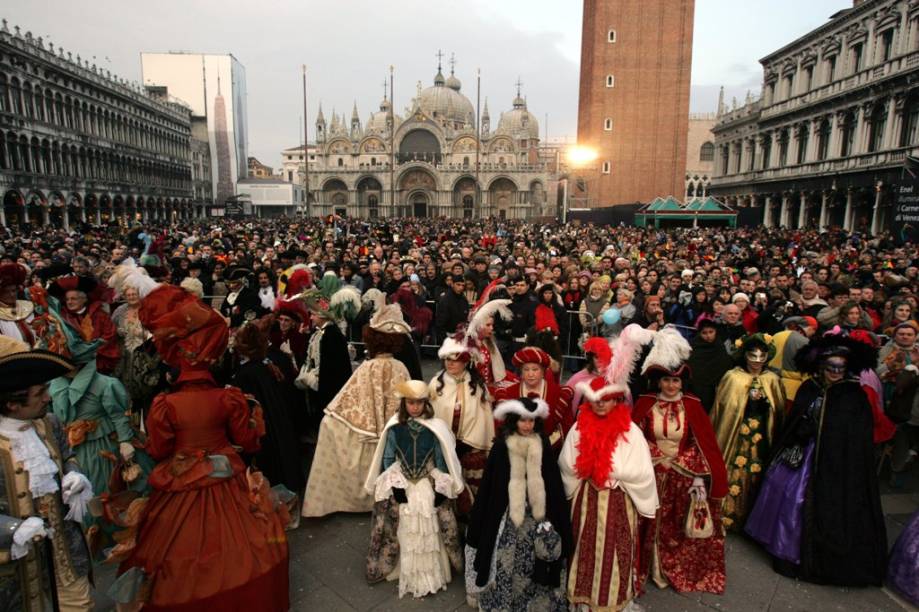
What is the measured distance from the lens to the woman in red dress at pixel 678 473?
3.73 m

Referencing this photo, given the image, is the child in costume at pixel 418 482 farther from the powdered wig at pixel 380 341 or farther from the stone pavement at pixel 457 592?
the powdered wig at pixel 380 341

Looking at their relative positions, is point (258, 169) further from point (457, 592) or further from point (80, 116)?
point (457, 592)

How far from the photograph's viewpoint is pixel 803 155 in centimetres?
3597

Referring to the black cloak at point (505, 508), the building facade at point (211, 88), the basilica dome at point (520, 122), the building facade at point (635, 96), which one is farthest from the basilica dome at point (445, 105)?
the black cloak at point (505, 508)

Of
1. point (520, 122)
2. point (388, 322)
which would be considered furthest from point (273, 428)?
point (520, 122)

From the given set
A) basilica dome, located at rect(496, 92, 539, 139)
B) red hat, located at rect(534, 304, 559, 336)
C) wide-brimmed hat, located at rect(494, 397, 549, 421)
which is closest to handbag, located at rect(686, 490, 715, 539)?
wide-brimmed hat, located at rect(494, 397, 549, 421)

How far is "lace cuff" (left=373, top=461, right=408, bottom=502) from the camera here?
358 centimetres

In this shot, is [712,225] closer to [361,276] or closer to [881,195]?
[881,195]

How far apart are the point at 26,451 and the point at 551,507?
2.98 metres

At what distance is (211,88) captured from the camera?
62.1 meters

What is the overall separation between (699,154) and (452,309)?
7473cm

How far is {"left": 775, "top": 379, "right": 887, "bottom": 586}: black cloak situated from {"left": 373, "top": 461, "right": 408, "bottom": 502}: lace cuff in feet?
10.1

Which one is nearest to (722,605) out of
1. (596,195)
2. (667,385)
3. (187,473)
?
(667,385)

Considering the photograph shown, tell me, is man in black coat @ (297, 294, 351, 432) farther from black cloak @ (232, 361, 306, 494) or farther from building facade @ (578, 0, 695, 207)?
building facade @ (578, 0, 695, 207)
